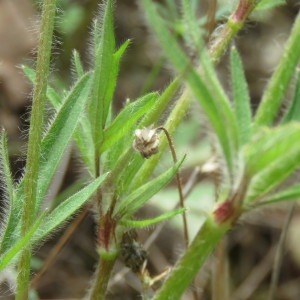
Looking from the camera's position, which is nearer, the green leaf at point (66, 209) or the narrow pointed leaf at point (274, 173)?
the narrow pointed leaf at point (274, 173)

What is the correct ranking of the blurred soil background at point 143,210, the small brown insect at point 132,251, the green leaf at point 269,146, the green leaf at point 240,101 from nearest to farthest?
the green leaf at point 269,146 < the green leaf at point 240,101 < the small brown insect at point 132,251 < the blurred soil background at point 143,210

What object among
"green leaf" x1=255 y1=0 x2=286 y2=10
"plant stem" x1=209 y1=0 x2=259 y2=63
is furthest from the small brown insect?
"green leaf" x1=255 y1=0 x2=286 y2=10

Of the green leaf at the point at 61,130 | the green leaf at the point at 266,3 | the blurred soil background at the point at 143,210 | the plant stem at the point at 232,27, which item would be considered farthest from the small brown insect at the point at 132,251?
the blurred soil background at the point at 143,210

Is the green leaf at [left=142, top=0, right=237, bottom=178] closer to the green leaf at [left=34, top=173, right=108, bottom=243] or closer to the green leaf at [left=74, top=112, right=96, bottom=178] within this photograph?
the green leaf at [left=34, top=173, right=108, bottom=243]

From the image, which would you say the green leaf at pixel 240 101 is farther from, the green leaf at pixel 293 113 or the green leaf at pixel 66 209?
the green leaf at pixel 66 209

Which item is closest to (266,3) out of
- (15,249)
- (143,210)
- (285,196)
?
(285,196)

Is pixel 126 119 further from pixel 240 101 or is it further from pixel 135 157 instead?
pixel 240 101
